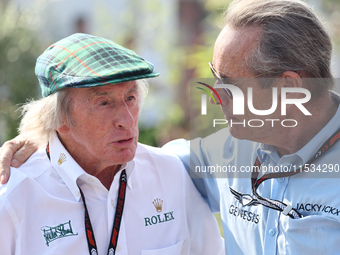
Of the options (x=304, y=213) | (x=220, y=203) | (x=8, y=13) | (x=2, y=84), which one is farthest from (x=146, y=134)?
(x=304, y=213)

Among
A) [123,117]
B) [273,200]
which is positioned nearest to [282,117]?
[273,200]

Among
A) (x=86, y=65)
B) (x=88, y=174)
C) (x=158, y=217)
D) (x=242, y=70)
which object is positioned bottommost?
(x=158, y=217)

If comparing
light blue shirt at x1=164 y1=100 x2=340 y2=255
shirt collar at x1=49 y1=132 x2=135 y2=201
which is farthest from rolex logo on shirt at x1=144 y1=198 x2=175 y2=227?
shirt collar at x1=49 y1=132 x2=135 y2=201

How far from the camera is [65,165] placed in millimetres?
2383

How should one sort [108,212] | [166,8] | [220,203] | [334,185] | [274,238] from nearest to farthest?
[334,185]
[274,238]
[108,212]
[220,203]
[166,8]

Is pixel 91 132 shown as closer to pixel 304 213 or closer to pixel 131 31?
pixel 304 213

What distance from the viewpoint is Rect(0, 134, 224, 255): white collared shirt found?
7.18 ft

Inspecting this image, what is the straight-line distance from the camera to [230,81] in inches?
93.3

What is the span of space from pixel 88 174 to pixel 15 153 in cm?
52

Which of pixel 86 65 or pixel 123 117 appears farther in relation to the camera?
pixel 123 117

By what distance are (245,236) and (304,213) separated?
0.44m

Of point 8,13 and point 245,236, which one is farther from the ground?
point 8,13

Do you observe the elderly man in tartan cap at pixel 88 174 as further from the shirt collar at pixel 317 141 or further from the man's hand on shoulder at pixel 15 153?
the shirt collar at pixel 317 141

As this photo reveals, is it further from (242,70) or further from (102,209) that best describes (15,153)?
(242,70)
